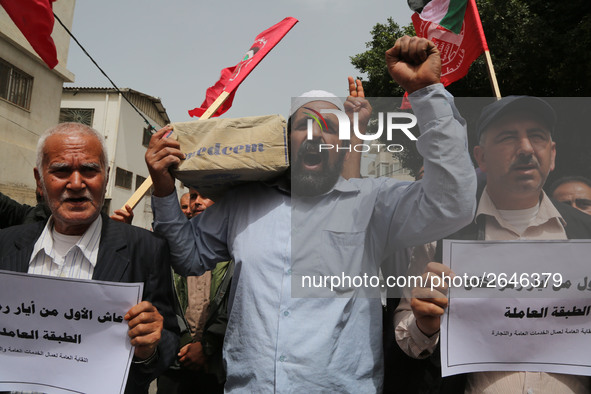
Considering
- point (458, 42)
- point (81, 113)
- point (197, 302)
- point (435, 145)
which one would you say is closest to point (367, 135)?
point (435, 145)

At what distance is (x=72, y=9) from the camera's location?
11945mm

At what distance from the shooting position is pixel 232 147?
1726 millimetres

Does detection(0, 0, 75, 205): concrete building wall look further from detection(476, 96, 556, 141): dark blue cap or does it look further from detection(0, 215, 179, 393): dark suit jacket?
detection(476, 96, 556, 141): dark blue cap

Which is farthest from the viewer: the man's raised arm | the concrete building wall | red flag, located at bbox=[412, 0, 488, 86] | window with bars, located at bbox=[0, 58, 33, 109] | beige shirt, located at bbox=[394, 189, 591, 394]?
window with bars, located at bbox=[0, 58, 33, 109]

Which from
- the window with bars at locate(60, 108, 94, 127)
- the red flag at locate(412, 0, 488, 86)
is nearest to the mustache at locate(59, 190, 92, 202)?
the red flag at locate(412, 0, 488, 86)

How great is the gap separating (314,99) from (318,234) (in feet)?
1.94

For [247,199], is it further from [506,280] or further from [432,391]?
→ [432,391]

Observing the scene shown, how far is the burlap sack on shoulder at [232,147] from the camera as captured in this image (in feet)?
5.61

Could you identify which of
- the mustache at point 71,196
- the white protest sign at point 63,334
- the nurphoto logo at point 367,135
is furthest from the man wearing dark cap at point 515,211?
the mustache at point 71,196

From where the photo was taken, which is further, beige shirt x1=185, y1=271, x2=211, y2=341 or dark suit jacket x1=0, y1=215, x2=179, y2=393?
beige shirt x1=185, y1=271, x2=211, y2=341

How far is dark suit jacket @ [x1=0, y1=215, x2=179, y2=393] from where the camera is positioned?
65.3 inches

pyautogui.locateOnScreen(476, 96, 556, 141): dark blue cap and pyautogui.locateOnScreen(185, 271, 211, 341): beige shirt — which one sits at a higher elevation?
pyautogui.locateOnScreen(476, 96, 556, 141): dark blue cap

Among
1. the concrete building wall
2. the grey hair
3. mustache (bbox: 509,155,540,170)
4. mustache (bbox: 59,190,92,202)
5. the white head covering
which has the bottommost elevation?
mustache (bbox: 59,190,92,202)

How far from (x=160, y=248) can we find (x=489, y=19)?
388 inches
